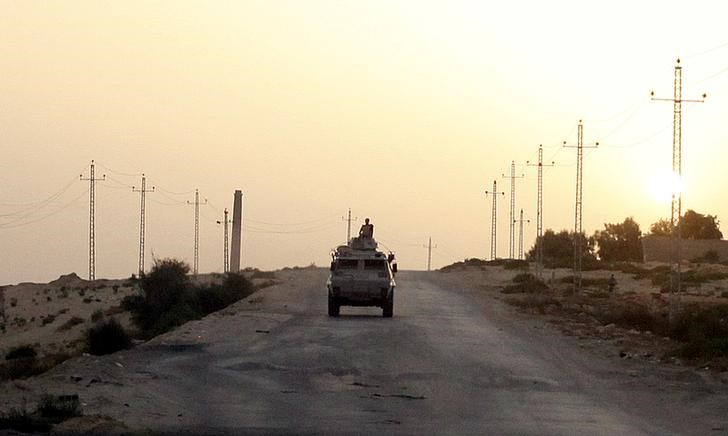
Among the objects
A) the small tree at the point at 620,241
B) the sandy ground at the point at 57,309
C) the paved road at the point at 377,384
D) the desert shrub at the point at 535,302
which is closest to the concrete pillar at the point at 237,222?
the sandy ground at the point at 57,309

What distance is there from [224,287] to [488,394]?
39965 mm

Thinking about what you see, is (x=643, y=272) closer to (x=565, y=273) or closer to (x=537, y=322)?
(x=565, y=273)

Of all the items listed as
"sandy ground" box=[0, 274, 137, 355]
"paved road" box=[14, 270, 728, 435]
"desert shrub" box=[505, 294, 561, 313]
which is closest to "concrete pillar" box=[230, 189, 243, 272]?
"sandy ground" box=[0, 274, 137, 355]

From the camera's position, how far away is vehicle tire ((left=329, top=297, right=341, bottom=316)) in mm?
46875

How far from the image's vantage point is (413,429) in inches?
849

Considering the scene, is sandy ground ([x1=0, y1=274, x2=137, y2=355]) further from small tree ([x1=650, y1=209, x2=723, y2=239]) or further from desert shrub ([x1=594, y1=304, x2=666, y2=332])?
small tree ([x1=650, y1=209, x2=723, y2=239])

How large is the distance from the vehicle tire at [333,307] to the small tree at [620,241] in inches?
4921

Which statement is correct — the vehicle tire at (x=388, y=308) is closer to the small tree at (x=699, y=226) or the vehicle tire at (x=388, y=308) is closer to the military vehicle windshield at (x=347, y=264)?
the military vehicle windshield at (x=347, y=264)

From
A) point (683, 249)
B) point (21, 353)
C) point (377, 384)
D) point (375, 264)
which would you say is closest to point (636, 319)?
point (375, 264)

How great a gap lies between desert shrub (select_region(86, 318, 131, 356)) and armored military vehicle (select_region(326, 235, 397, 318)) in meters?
10.1

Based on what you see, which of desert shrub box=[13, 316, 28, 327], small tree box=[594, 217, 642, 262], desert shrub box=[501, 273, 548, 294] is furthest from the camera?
small tree box=[594, 217, 642, 262]

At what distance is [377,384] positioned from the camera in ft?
92.7

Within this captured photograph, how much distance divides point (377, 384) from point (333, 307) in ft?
62.0

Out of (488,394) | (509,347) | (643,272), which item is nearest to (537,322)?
(509,347)
